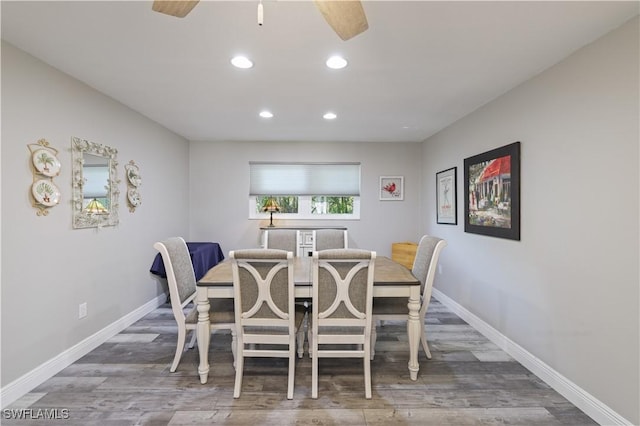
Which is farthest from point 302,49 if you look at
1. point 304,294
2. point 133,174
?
point 133,174

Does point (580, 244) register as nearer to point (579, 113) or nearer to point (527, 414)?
point (579, 113)

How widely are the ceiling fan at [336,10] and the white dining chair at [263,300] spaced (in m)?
1.26

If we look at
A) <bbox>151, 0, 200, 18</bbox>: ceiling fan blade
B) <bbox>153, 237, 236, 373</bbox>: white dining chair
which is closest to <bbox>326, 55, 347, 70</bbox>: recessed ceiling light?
<bbox>151, 0, 200, 18</bbox>: ceiling fan blade

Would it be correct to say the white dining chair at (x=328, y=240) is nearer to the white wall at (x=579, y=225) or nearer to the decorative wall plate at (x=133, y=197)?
the white wall at (x=579, y=225)

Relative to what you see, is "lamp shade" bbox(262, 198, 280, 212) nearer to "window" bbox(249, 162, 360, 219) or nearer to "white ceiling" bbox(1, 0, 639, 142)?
"window" bbox(249, 162, 360, 219)

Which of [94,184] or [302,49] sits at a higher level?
[302,49]

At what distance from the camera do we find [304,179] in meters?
4.71

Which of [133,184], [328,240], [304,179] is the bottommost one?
[328,240]

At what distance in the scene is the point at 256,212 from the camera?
4.73 metres

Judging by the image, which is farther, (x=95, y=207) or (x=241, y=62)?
(x=95, y=207)

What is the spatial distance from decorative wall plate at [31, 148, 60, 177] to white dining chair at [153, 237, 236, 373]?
0.91m

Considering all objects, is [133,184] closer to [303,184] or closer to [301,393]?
[303,184]

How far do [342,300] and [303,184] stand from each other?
9.63 ft

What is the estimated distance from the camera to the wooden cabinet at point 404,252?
4141 millimetres
